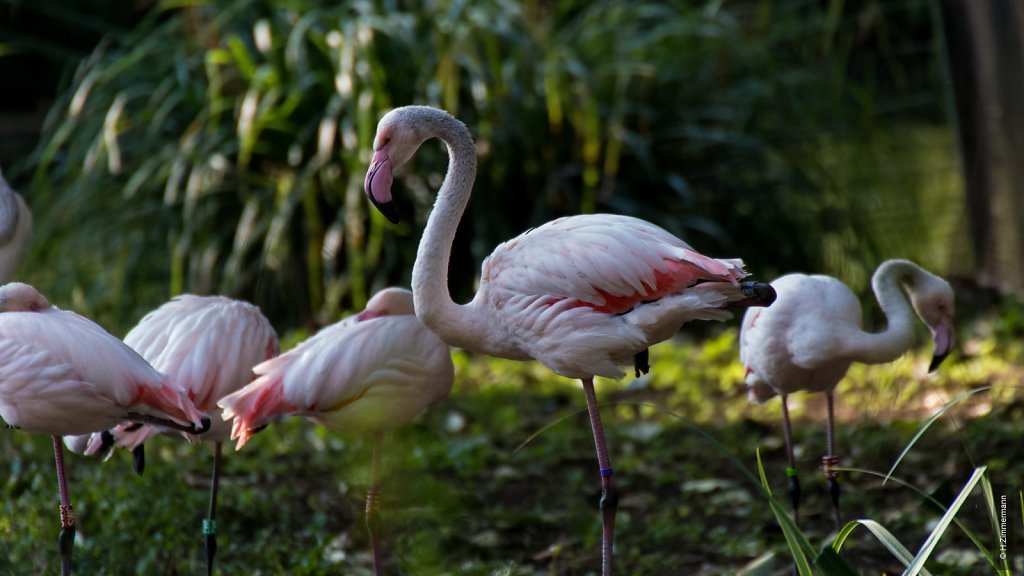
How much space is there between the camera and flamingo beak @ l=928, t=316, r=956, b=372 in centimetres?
354

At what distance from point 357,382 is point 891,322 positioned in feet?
5.16

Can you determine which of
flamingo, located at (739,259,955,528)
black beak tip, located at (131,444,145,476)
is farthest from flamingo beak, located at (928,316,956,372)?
black beak tip, located at (131,444,145,476)

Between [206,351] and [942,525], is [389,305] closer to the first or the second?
[206,351]

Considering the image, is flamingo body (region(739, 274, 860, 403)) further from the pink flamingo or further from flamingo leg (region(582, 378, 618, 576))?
the pink flamingo

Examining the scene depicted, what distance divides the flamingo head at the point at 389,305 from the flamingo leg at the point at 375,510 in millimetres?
371

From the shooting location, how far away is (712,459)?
5.12 metres

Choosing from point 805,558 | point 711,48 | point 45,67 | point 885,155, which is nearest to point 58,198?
point 711,48

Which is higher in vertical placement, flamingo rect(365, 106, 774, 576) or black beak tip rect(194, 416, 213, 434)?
flamingo rect(365, 106, 774, 576)

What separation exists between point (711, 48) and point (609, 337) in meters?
4.75

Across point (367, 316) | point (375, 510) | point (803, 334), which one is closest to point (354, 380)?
point (367, 316)

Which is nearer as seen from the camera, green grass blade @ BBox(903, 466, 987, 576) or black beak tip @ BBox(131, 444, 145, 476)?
green grass blade @ BBox(903, 466, 987, 576)

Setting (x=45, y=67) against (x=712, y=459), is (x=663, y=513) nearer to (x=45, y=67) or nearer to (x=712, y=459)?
(x=712, y=459)

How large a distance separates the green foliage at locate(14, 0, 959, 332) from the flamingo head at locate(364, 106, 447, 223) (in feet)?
10.5

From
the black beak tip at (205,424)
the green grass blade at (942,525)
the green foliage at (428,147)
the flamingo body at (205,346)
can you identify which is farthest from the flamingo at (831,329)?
the green foliage at (428,147)
